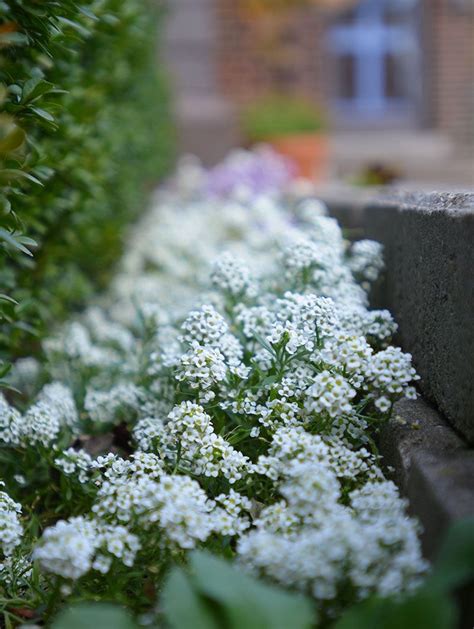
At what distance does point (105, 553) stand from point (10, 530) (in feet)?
0.74

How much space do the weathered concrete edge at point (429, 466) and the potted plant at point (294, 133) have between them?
6.17 meters

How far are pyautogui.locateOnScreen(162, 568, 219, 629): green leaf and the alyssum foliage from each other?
0.16 meters

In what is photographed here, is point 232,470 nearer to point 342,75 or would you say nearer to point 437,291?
point 437,291

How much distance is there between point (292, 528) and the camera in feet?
5.18

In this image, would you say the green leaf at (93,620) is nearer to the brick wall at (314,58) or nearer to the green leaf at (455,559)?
the green leaf at (455,559)

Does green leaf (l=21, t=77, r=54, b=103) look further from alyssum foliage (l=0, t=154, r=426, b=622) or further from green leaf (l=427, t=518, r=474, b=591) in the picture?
green leaf (l=427, t=518, r=474, b=591)

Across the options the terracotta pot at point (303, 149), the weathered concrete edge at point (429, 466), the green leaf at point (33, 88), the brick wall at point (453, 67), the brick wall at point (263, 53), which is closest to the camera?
the weathered concrete edge at point (429, 466)

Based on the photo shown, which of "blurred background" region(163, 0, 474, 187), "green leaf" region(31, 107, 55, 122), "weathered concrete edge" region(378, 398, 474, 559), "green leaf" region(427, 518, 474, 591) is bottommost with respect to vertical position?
"blurred background" region(163, 0, 474, 187)

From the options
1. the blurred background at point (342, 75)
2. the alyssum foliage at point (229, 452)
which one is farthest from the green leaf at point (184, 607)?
the blurred background at point (342, 75)

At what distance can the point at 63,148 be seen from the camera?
3.04m

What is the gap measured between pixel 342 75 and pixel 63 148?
27.4 feet

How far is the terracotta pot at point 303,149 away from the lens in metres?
8.03

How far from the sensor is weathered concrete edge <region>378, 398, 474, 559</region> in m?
1.46

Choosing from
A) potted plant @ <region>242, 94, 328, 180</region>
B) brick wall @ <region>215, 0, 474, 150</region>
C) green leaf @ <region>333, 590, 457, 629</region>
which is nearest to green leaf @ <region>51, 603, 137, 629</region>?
green leaf @ <region>333, 590, 457, 629</region>
